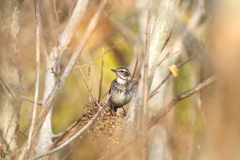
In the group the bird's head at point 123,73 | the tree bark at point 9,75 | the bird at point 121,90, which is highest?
the tree bark at point 9,75

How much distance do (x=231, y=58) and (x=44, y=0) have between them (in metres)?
6.52

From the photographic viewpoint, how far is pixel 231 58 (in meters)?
1.79

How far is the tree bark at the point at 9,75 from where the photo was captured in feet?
12.5

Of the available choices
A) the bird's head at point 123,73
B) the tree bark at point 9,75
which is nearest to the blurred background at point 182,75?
the bird's head at point 123,73

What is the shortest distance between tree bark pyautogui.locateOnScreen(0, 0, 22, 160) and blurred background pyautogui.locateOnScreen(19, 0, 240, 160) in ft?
1.49

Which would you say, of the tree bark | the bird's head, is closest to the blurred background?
the bird's head

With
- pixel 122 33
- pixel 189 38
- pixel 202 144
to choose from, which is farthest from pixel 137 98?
pixel 122 33

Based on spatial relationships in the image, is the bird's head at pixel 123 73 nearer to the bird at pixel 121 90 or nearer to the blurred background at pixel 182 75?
the bird at pixel 121 90

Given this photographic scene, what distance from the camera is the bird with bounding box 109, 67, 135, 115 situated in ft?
19.6

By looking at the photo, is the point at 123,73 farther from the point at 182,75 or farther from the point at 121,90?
the point at 182,75

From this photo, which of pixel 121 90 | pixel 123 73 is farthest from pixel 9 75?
pixel 123 73

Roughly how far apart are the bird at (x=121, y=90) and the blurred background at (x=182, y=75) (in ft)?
0.68

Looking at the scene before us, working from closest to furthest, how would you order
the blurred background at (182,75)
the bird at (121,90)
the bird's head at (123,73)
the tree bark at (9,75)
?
the blurred background at (182,75) → the tree bark at (9,75) → the bird at (121,90) → the bird's head at (123,73)

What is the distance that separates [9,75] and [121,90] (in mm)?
2453
